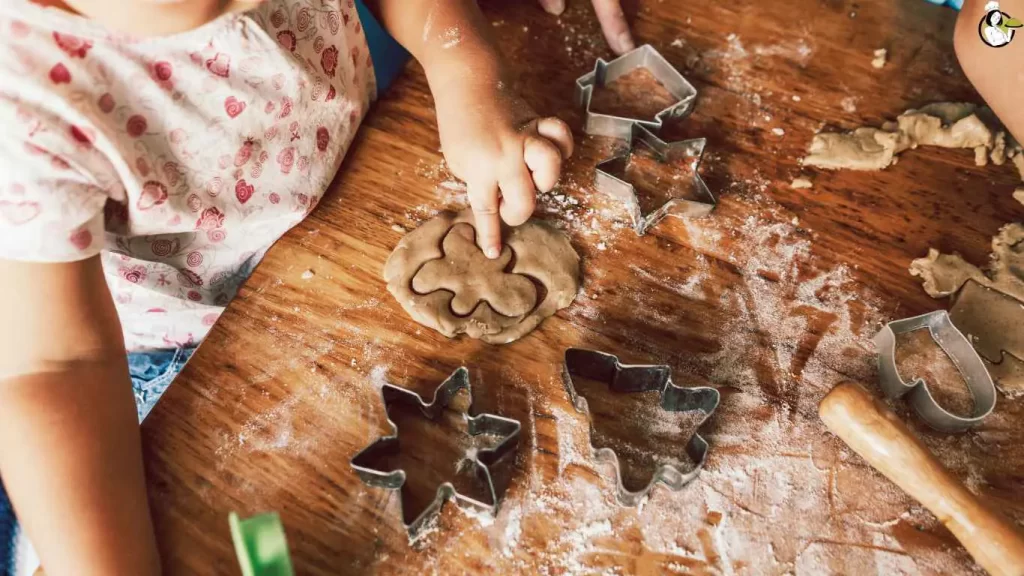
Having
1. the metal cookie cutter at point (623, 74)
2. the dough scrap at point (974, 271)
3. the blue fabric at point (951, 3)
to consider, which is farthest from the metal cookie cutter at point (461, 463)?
the blue fabric at point (951, 3)

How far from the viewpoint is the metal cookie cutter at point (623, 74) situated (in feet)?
3.09

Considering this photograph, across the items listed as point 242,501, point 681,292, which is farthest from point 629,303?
point 242,501

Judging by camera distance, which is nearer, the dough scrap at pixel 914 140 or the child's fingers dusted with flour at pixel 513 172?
the child's fingers dusted with flour at pixel 513 172

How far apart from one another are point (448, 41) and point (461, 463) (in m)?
0.54

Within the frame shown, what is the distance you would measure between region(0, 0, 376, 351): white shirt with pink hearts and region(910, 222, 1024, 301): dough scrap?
0.77 metres

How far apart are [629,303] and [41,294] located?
0.61 meters

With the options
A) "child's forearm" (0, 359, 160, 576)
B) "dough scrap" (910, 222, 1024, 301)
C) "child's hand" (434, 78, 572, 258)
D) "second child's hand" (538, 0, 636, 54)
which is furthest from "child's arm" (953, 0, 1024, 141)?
"child's forearm" (0, 359, 160, 576)

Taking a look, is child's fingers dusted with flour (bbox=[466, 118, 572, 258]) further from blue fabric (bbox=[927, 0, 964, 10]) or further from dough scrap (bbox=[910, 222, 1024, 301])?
blue fabric (bbox=[927, 0, 964, 10])

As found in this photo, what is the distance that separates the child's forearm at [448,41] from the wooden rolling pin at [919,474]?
554 mm

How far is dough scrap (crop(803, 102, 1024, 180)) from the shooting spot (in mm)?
917

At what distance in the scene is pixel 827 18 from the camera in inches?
42.1

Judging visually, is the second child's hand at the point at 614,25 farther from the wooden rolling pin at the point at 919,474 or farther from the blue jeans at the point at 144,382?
the blue jeans at the point at 144,382

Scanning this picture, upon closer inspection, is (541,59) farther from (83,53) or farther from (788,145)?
(83,53)

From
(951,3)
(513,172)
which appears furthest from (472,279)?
(951,3)
